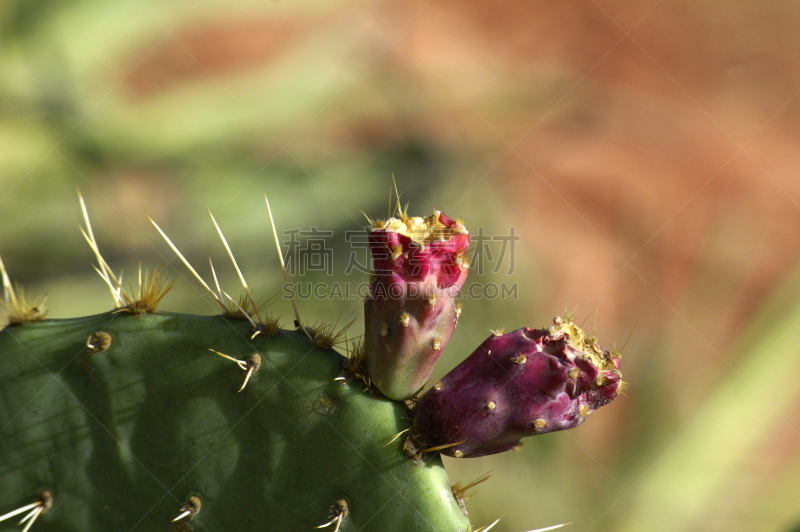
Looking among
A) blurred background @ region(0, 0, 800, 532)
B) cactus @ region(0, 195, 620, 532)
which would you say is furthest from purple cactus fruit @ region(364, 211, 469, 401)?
blurred background @ region(0, 0, 800, 532)

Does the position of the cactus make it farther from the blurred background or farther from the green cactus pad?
the blurred background

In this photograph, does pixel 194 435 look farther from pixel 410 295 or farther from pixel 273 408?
pixel 410 295

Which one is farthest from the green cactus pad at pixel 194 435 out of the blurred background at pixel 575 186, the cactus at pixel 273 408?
the blurred background at pixel 575 186

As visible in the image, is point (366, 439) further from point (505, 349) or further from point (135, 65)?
point (135, 65)

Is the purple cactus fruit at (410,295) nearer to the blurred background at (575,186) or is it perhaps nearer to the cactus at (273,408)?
the cactus at (273,408)

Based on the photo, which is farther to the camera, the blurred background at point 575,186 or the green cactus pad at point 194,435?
the blurred background at point 575,186

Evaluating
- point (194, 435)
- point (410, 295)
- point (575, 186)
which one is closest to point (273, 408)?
point (194, 435)

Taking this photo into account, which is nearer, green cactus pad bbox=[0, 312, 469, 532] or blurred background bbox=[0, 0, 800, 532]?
green cactus pad bbox=[0, 312, 469, 532]
